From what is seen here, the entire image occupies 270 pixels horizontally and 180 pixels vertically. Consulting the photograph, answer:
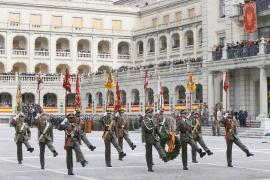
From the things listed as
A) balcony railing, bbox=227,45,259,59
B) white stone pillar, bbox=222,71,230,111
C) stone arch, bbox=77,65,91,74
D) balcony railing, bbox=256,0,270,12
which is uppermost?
balcony railing, bbox=256,0,270,12

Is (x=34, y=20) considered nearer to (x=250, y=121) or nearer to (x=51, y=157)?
(x=250, y=121)

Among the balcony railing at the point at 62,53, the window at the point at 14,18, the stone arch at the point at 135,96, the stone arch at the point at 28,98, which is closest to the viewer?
the stone arch at the point at 135,96

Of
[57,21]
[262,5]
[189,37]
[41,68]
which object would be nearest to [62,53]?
[41,68]

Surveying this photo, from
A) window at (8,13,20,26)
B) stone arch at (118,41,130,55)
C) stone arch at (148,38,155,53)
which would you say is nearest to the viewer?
window at (8,13,20,26)

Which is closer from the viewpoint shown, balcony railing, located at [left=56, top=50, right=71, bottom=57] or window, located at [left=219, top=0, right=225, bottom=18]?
window, located at [left=219, top=0, right=225, bottom=18]

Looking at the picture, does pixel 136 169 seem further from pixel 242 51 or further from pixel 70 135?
pixel 242 51

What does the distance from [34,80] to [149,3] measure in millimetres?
25322

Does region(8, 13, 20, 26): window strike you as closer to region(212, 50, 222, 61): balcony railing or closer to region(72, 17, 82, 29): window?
region(72, 17, 82, 29): window

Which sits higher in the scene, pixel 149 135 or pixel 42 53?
pixel 42 53

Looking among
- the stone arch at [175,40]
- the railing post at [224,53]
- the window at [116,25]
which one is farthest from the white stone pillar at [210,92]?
the window at [116,25]

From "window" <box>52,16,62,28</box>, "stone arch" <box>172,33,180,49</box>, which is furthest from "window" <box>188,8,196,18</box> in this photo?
"window" <box>52,16,62,28</box>

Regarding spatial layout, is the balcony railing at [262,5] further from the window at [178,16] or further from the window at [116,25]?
the window at [116,25]

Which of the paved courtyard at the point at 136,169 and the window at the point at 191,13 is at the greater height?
the window at the point at 191,13

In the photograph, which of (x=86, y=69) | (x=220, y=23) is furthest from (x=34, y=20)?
(x=220, y=23)
